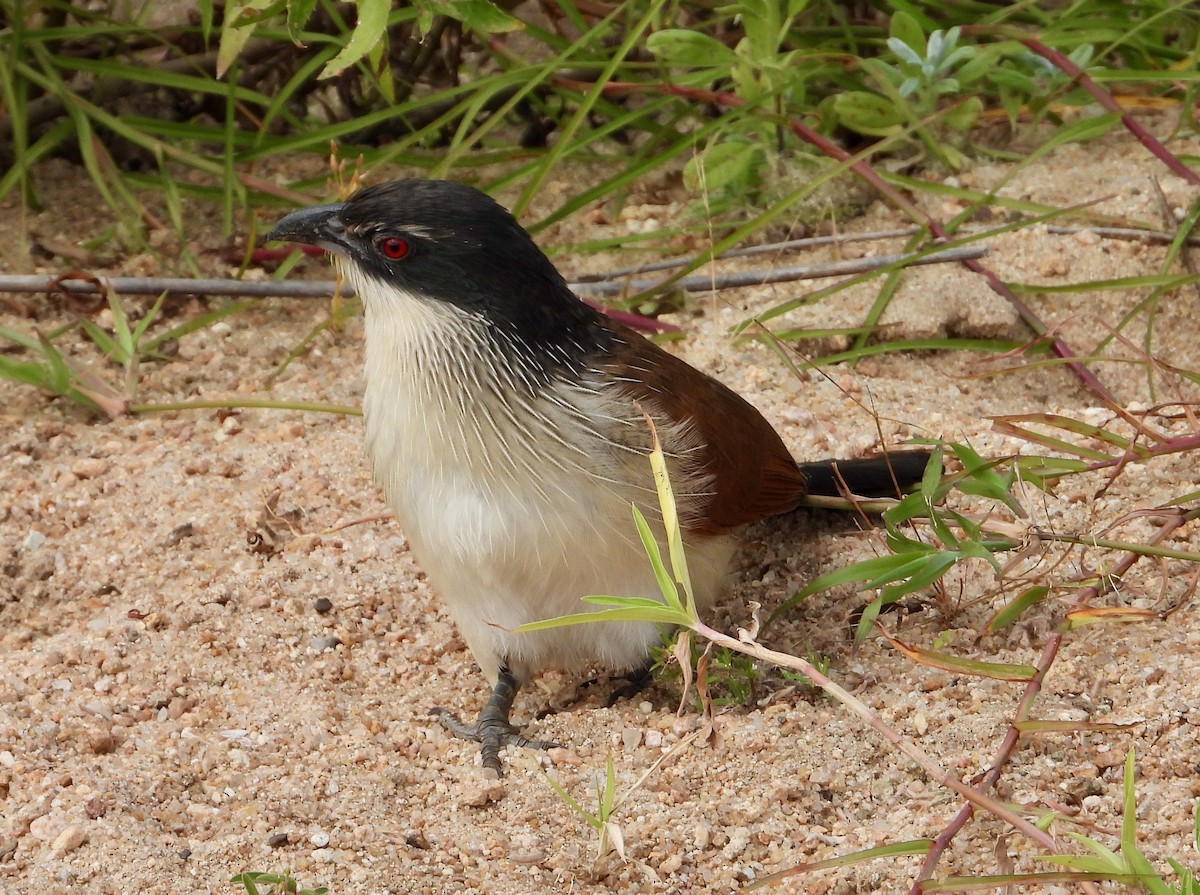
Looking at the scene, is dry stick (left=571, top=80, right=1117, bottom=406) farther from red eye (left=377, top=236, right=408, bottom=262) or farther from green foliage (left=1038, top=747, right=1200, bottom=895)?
green foliage (left=1038, top=747, right=1200, bottom=895)

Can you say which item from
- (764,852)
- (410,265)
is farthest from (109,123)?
(764,852)

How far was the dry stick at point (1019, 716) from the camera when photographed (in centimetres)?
208

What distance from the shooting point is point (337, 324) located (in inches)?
172

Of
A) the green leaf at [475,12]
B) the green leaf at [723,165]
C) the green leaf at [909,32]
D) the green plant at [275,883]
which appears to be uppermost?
the green leaf at [475,12]

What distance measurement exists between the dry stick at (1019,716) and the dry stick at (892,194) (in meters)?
1.03

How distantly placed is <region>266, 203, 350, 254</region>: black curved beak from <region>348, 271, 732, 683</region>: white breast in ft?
0.33

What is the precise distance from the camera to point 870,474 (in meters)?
3.74

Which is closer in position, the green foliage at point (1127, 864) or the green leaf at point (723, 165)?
the green foliage at point (1127, 864)

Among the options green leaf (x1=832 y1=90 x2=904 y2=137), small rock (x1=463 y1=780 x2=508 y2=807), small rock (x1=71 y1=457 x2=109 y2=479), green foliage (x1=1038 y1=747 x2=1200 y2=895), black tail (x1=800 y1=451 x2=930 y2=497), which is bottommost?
small rock (x1=463 y1=780 x2=508 y2=807)

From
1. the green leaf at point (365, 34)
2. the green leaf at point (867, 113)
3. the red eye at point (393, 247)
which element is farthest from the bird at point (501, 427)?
the green leaf at point (867, 113)

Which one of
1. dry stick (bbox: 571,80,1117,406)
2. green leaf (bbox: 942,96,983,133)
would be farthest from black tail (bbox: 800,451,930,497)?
green leaf (bbox: 942,96,983,133)

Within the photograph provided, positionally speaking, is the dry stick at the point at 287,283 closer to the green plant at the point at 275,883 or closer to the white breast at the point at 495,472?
the white breast at the point at 495,472

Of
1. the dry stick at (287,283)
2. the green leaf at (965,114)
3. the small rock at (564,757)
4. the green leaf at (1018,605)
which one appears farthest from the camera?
the green leaf at (965,114)

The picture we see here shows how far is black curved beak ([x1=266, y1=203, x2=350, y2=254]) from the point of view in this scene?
10.5 ft
